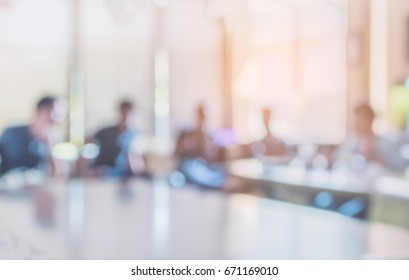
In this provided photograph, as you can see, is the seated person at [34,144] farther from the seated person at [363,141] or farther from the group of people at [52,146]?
the seated person at [363,141]

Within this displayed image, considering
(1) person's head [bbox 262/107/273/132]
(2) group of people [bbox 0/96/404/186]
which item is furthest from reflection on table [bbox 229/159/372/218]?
(1) person's head [bbox 262/107/273/132]

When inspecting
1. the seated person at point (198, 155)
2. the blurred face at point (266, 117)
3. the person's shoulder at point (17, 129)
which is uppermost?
Answer: the blurred face at point (266, 117)

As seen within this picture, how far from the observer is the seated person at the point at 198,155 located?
2979mm

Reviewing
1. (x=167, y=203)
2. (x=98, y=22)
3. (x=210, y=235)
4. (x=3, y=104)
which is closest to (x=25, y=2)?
(x=98, y=22)

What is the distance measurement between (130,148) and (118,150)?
79 millimetres

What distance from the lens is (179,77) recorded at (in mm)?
2506

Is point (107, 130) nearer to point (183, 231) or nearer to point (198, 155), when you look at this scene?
point (198, 155)

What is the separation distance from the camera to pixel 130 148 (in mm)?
3314

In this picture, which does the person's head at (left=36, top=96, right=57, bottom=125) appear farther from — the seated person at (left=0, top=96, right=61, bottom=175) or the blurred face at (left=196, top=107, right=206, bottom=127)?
the blurred face at (left=196, top=107, right=206, bottom=127)

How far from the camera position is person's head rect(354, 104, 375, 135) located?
2558 millimetres

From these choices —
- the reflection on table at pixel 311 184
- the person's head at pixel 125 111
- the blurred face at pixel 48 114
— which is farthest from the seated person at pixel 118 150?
the reflection on table at pixel 311 184

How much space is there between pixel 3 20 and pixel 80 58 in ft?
2.39

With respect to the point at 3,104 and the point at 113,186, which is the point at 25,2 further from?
the point at 113,186

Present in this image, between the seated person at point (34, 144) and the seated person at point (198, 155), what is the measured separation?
75cm
